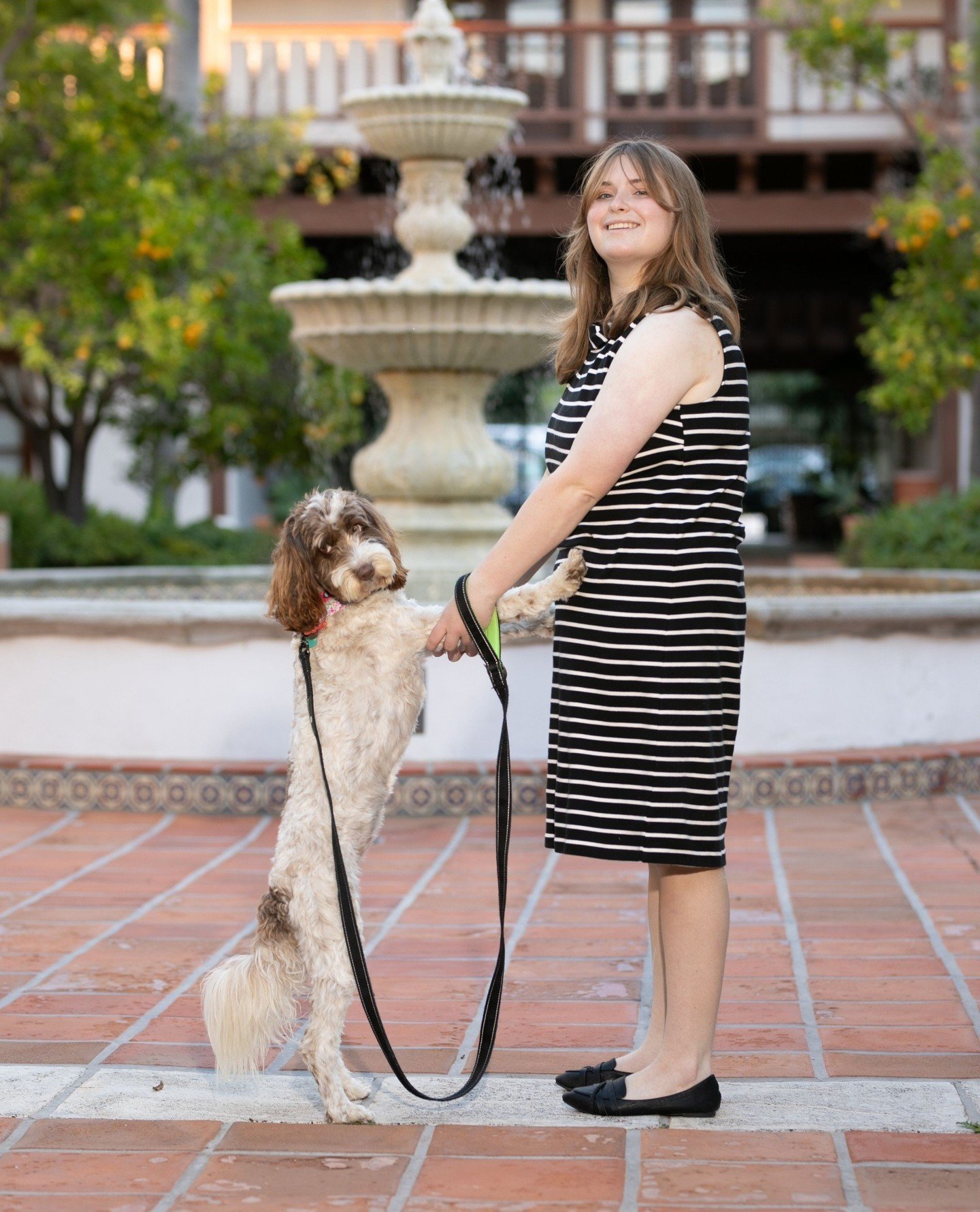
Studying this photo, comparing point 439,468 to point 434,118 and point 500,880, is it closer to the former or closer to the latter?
point 434,118

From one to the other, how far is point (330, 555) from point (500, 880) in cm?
63

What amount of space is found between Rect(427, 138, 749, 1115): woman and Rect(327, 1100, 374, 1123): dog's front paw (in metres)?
0.45

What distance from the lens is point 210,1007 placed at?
2.93m

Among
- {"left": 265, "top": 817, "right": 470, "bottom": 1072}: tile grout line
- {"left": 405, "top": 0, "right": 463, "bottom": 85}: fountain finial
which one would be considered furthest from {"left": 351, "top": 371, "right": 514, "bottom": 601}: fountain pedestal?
{"left": 265, "top": 817, "right": 470, "bottom": 1072}: tile grout line

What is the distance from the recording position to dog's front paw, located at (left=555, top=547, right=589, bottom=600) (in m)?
2.90

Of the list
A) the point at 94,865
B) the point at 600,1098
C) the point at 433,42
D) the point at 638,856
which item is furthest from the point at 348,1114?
the point at 433,42

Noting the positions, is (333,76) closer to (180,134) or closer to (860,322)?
(180,134)

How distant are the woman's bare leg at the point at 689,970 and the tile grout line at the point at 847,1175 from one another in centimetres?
26

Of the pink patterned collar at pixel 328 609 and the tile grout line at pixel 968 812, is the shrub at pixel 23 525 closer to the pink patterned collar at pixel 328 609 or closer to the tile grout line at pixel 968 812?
the tile grout line at pixel 968 812

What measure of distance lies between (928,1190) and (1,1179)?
4.99 ft

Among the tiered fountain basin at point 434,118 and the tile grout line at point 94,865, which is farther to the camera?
the tiered fountain basin at point 434,118

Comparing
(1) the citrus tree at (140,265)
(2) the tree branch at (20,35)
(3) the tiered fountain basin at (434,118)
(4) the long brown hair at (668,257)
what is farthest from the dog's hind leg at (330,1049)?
(2) the tree branch at (20,35)

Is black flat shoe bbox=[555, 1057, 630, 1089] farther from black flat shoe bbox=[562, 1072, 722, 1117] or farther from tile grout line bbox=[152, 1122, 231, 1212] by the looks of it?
tile grout line bbox=[152, 1122, 231, 1212]

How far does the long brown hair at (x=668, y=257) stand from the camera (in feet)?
9.65
